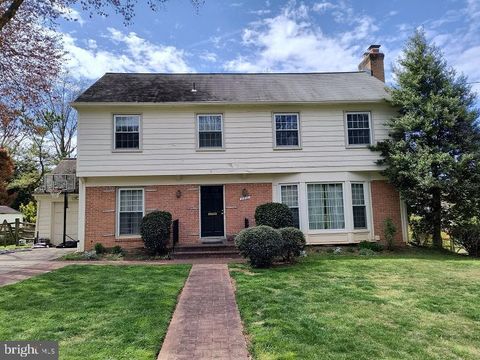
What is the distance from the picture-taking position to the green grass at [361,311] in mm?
4125

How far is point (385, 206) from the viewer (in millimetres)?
13969

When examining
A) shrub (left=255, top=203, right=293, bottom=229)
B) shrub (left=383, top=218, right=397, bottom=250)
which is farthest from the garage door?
shrub (left=383, top=218, right=397, bottom=250)

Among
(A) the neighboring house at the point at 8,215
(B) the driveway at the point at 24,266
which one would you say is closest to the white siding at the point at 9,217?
(A) the neighboring house at the point at 8,215

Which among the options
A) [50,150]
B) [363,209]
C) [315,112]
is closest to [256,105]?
[315,112]

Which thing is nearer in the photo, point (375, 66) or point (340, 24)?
point (340, 24)

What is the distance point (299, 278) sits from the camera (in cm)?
816

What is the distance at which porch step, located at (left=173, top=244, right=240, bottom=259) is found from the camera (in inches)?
478

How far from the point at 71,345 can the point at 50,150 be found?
31.6m

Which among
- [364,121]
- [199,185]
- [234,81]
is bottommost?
[199,185]

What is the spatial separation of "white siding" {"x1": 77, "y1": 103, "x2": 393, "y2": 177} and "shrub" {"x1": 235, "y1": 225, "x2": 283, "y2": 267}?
4236 millimetres

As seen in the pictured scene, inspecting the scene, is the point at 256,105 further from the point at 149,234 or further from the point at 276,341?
the point at 276,341

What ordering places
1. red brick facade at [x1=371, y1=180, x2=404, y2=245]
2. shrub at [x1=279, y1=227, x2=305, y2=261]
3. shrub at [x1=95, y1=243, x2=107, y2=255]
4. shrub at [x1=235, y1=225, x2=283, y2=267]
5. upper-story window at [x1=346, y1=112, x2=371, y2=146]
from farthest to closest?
upper-story window at [x1=346, y1=112, x2=371, y2=146], red brick facade at [x1=371, y1=180, x2=404, y2=245], shrub at [x1=95, y1=243, x2=107, y2=255], shrub at [x1=279, y1=227, x2=305, y2=261], shrub at [x1=235, y1=225, x2=283, y2=267]

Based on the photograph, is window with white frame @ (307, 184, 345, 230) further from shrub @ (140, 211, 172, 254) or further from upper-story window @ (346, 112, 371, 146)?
shrub @ (140, 211, 172, 254)

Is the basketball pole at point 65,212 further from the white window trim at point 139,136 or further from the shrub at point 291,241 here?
the shrub at point 291,241
